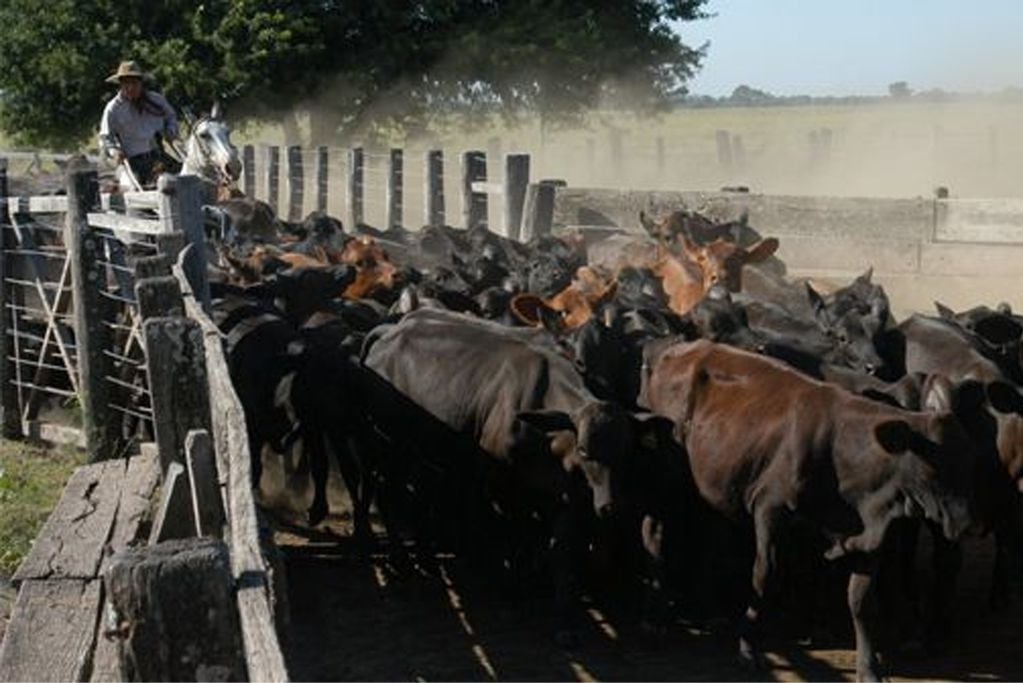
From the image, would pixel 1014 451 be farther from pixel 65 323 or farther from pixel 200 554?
pixel 65 323

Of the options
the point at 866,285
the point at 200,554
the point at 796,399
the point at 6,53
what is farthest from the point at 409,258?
the point at 6,53

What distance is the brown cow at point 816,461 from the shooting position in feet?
23.5

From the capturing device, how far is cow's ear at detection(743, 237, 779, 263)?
1275 cm

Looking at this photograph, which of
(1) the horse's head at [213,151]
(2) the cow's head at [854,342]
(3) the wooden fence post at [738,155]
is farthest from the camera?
(3) the wooden fence post at [738,155]

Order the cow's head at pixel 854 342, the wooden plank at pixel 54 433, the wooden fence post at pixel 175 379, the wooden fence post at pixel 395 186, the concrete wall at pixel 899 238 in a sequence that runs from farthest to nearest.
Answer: the wooden fence post at pixel 395 186 → the concrete wall at pixel 899 238 → the wooden plank at pixel 54 433 → the cow's head at pixel 854 342 → the wooden fence post at pixel 175 379

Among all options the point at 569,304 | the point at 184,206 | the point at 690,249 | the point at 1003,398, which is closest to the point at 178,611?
the point at 1003,398

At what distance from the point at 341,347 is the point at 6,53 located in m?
27.5

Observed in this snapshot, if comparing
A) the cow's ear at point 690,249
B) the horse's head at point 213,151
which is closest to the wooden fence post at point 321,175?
the horse's head at point 213,151

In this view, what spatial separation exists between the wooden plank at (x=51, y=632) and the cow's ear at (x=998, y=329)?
5399 mm

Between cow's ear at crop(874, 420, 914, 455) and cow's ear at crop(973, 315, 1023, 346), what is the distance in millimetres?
3040

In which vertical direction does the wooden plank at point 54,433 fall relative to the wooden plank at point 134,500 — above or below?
below

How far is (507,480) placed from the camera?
8531 mm

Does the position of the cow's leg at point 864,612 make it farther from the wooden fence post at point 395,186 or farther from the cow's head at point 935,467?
the wooden fence post at point 395,186

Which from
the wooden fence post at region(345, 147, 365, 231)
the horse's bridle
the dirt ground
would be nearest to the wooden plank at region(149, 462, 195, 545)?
the dirt ground
